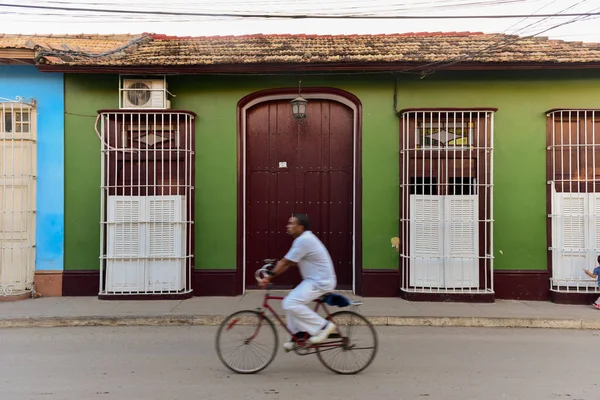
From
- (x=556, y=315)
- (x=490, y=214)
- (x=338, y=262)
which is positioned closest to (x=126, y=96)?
(x=338, y=262)

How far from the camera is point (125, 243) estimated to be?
8102 millimetres

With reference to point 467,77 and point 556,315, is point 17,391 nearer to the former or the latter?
point 556,315

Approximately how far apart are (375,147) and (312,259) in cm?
426

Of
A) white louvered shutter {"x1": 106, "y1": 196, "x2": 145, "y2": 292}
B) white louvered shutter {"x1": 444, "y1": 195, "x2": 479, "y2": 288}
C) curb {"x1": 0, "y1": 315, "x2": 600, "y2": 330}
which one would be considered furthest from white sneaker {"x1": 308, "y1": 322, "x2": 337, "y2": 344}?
white louvered shutter {"x1": 106, "y1": 196, "x2": 145, "y2": 292}

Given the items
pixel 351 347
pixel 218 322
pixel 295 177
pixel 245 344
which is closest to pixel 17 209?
pixel 218 322

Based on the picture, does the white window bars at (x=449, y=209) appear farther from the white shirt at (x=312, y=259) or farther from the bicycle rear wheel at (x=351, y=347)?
the white shirt at (x=312, y=259)

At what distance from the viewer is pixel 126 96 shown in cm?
838

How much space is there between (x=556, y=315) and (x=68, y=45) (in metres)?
10.4

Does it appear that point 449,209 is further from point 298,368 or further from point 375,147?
point 298,368

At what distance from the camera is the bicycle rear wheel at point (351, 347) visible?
15.4 feet

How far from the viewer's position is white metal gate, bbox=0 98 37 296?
27.3 ft

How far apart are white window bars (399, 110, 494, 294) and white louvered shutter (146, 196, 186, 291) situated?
4.06 m

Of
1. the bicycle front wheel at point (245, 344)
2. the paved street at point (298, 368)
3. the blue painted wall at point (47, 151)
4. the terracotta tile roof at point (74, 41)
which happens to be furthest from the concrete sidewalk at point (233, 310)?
the terracotta tile roof at point (74, 41)

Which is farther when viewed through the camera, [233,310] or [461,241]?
[461,241]
